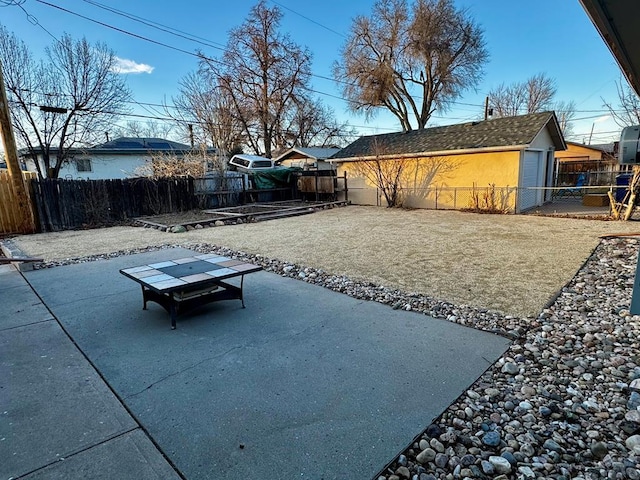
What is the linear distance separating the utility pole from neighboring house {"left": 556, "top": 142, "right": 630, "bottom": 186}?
2232cm

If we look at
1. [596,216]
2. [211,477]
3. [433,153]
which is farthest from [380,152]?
[211,477]

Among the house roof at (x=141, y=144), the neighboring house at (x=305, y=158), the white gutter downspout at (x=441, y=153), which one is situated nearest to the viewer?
the white gutter downspout at (x=441, y=153)

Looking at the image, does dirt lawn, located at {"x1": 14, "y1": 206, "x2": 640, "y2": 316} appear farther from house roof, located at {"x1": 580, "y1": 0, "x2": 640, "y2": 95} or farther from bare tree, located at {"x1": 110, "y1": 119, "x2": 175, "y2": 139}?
bare tree, located at {"x1": 110, "y1": 119, "x2": 175, "y2": 139}

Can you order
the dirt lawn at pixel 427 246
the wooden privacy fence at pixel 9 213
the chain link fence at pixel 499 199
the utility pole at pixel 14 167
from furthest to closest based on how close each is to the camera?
the chain link fence at pixel 499 199
the wooden privacy fence at pixel 9 213
the utility pole at pixel 14 167
the dirt lawn at pixel 427 246

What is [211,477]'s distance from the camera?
5.51ft

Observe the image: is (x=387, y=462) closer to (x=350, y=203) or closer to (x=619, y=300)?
(x=619, y=300)

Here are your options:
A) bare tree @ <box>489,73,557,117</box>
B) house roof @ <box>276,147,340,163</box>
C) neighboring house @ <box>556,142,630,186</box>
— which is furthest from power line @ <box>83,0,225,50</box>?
bare tree @ <box>489,73,557,117</box>

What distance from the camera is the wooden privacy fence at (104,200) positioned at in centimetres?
1042

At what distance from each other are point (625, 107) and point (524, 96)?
2509 centimetres

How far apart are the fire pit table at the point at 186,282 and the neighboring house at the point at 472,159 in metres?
11.0

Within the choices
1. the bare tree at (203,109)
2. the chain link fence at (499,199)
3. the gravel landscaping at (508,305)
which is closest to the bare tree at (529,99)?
the chain link fence at (499,199)

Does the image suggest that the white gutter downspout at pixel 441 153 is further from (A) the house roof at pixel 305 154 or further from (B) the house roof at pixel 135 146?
(B) the house roof at pixel 135 146

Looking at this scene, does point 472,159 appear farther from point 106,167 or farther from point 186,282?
point 106,167

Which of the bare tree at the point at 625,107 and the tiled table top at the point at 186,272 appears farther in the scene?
the bare tree at the point at 625,107
